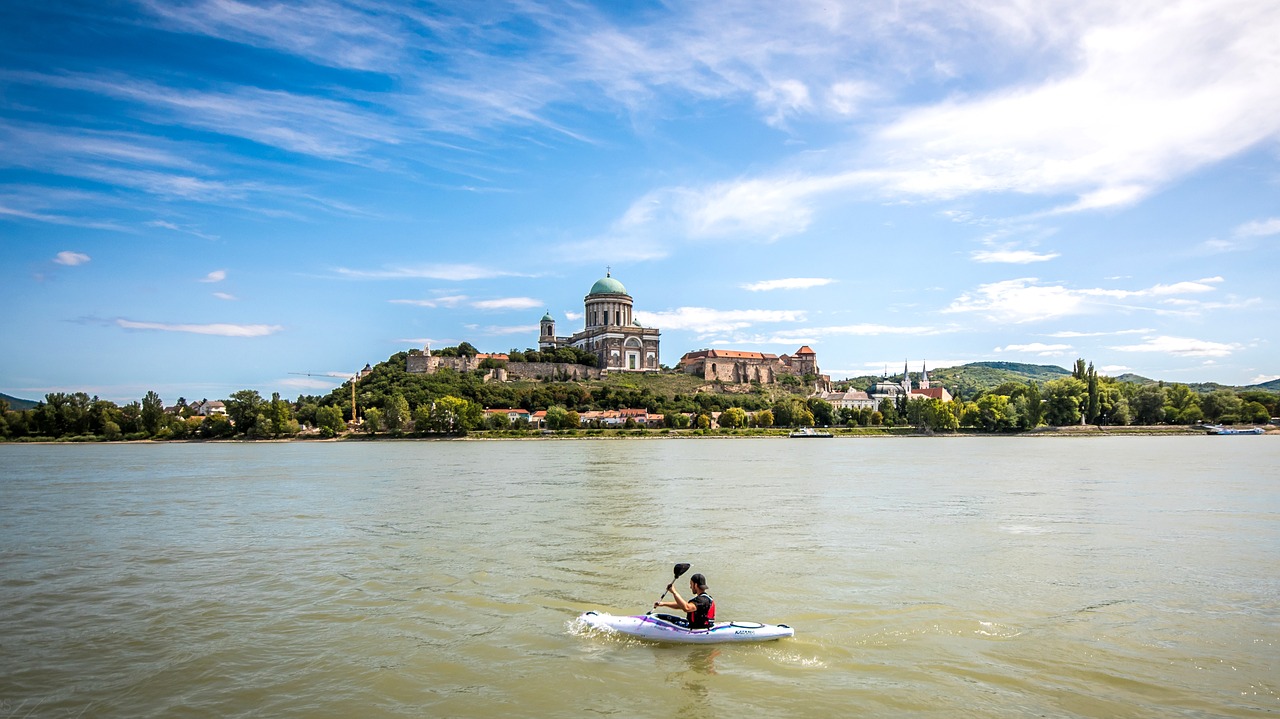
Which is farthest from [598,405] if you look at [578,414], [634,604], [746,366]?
[634,604]

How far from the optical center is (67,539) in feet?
66.8

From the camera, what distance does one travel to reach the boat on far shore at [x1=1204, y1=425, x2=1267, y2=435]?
9363 centimetres

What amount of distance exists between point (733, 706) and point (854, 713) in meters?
1.36

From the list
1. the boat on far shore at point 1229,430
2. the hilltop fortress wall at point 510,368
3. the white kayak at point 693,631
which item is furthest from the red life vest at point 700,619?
the hilltop fortress wall at point 510,368

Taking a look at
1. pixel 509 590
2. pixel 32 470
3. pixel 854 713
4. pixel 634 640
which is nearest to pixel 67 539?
pixel 509 590

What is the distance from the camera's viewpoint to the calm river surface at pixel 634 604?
9281 mm

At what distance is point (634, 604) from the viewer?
1322 centimetres

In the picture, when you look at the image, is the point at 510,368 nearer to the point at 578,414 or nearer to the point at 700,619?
the point at 578,414

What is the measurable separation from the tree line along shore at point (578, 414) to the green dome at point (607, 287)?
35030mm

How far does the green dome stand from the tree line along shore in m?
35.0

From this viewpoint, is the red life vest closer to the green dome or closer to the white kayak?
the white kayak

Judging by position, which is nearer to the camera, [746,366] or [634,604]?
[634,604]

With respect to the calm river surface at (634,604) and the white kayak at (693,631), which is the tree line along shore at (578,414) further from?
the white kayak at (693,631)

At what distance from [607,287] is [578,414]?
54.1 m
